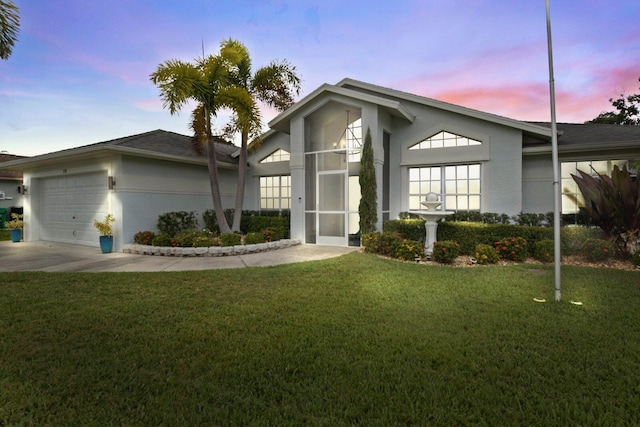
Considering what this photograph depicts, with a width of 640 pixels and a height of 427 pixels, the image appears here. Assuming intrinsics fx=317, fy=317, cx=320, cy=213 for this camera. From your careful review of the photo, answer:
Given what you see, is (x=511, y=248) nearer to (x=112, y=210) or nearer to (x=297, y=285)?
(x=297, y=285)

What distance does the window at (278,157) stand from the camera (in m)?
13.5

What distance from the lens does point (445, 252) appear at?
7.55 meters

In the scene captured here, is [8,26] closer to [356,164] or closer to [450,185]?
[356,164]

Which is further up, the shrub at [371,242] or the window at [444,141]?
the window at [444,141]

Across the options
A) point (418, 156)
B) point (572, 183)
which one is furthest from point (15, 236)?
point (572, 183)

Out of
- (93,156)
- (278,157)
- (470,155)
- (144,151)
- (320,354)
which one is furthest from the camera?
(278,157)

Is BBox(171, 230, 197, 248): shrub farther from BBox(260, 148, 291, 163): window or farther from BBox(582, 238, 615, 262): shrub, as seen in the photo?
BBox(582, 238, 615, 262): shrub

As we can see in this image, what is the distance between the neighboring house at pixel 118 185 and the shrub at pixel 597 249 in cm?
1201

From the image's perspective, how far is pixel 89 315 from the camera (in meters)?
4.26

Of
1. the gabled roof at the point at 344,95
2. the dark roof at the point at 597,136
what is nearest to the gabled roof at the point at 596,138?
the dark roof at the point at 597,136

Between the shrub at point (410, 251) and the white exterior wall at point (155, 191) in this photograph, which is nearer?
the shrub at point (410, 251)

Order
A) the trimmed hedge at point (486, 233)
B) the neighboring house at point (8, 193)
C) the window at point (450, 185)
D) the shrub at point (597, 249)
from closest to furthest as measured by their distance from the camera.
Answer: the shrub at point (597, 249), the trimmed hedge at point (486, 233), the window at point (450, 185), the neighboring house at point (8, 193)

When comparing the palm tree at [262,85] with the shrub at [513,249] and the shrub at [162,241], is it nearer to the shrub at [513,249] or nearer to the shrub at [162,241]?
the shrub at [162,241]

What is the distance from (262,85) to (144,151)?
448 centimetres
